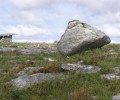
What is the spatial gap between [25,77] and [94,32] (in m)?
13.3

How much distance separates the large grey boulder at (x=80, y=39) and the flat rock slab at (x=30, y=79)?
10.3 m

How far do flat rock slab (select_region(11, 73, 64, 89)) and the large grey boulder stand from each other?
10261mm

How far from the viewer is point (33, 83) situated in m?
19.4

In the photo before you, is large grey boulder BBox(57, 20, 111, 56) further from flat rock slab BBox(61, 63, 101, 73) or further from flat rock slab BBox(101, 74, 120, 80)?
flat rock slab BBox(101, 74, 120, 80)

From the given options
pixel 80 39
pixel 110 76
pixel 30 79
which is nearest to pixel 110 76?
pixel 110 76

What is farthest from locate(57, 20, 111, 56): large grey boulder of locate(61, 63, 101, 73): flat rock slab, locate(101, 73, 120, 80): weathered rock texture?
locate(101, 73, 120, 80): weathered rock texture

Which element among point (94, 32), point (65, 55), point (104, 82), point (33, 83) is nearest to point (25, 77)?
point (33, 83)

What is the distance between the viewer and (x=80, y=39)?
31.9 m

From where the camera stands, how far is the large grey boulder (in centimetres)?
3164

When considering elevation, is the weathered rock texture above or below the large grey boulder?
below

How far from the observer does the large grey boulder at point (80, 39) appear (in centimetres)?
3164

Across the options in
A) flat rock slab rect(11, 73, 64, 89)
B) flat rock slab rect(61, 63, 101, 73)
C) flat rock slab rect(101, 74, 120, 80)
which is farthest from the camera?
flat rock slab rect(61, 63, 101, 73)

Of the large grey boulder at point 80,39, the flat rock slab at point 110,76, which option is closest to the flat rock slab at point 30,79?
the flat rock slab at point 110,76

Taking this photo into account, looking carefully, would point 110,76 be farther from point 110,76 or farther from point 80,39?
point 80,39
